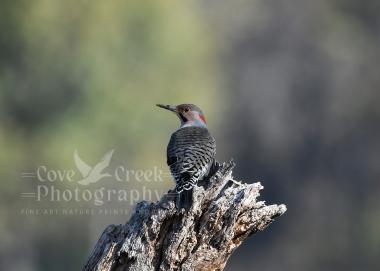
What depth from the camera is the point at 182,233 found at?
9609 millimetres

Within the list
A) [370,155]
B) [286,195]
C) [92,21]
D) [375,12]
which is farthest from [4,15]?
[375,12]

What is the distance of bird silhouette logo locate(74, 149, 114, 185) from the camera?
24656 millimetres

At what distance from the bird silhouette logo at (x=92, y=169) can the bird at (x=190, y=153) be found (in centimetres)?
1094

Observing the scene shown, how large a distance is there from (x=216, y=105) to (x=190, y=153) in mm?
25516

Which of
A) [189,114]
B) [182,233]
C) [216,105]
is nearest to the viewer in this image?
[182,233]

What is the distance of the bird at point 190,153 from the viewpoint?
10.6 meters

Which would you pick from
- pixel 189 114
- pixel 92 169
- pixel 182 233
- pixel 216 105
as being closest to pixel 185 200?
pixel 182 233

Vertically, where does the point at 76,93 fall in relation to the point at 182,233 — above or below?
above

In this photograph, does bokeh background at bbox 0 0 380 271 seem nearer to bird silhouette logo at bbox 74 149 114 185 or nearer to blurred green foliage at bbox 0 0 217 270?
blurred green foliage at bbox 0 0 217 270

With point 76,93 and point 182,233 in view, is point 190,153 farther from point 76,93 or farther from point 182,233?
point 76,93

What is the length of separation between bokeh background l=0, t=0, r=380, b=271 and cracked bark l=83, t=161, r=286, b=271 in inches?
661

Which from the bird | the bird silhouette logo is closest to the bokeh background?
the bird silhouette logo

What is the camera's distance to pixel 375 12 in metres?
49.1

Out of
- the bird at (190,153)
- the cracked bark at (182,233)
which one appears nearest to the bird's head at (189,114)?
the bird at (190,153)
